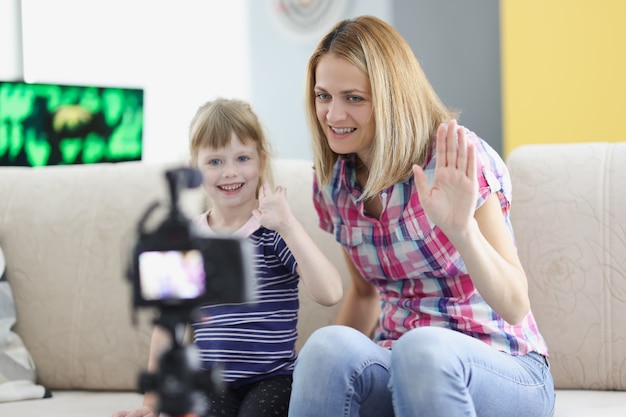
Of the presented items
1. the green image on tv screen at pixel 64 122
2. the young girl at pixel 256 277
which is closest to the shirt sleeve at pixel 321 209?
the young girl at pixel 256 277

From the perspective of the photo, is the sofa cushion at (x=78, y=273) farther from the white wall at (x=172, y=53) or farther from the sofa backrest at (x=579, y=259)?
the white wall at (x=172, y=53)

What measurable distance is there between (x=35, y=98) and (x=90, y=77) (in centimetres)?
133

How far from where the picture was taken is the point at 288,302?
1.61 m

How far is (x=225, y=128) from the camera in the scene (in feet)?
5.25

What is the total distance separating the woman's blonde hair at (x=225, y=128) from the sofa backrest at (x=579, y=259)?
557 mm

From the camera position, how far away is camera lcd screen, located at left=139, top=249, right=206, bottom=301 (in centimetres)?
74

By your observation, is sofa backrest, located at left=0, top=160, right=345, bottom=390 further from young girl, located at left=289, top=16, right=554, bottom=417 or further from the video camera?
the video camera

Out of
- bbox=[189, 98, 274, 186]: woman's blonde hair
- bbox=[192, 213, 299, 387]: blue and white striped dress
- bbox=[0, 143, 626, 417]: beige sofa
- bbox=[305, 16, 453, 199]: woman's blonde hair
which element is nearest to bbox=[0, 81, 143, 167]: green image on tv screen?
bbox=[0, 143, 626, 417]: beige sofa

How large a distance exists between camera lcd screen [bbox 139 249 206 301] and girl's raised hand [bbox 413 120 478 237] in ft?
1.86

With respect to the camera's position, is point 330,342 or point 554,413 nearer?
point 330,342

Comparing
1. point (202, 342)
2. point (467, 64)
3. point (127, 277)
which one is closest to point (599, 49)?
point (467, 64)

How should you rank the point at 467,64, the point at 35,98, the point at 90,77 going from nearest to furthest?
1. the point at 35,98
2. the point at 467,64
3. the point at 90,77

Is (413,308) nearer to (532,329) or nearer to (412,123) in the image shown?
(532,329)

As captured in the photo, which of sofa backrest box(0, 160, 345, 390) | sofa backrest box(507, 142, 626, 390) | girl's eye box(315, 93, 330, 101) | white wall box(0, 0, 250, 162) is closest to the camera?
girl's eye box(315, 93, 330, 101)
